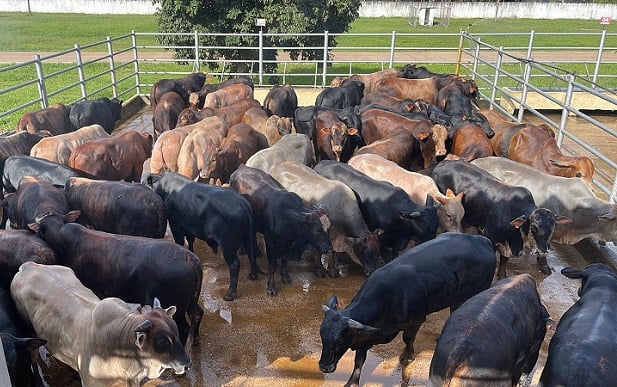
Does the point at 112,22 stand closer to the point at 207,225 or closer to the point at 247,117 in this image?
the point at 247,117

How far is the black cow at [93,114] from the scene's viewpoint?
10359mm

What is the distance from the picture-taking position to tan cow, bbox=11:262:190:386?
3758 mm

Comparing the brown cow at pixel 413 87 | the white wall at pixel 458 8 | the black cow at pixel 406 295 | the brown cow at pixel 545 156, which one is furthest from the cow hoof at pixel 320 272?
the white wall at pixel 458 8

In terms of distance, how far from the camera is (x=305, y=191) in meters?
6.79

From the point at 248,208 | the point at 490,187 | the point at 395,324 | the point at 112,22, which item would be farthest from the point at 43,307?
the point at 112,22

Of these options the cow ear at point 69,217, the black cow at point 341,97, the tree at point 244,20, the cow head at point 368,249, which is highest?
the tree at point 244,20

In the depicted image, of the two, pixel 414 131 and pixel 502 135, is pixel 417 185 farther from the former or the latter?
pixel 502 135

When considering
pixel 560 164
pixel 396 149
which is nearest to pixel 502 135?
pixel 560 164

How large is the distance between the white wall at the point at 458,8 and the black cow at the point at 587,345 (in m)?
47.5

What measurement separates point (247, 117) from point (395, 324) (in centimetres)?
633

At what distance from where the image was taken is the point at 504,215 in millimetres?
6352

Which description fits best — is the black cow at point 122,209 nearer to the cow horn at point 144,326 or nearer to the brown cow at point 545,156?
the cow horn at point 144,326

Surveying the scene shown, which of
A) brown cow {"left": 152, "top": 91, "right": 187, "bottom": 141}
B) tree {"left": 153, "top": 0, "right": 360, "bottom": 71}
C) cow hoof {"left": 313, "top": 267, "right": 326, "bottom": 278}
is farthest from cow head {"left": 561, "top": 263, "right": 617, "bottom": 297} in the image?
tree {"left": 153, "top": 0, "right": 360, "bottom": 71}

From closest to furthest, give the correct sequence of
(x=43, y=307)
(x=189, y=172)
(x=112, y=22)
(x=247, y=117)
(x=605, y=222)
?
(x=43, y=307)
(x=605, y=222)
(x=189, y=172)
(x=247, y=117)
(x=112, y=22)
